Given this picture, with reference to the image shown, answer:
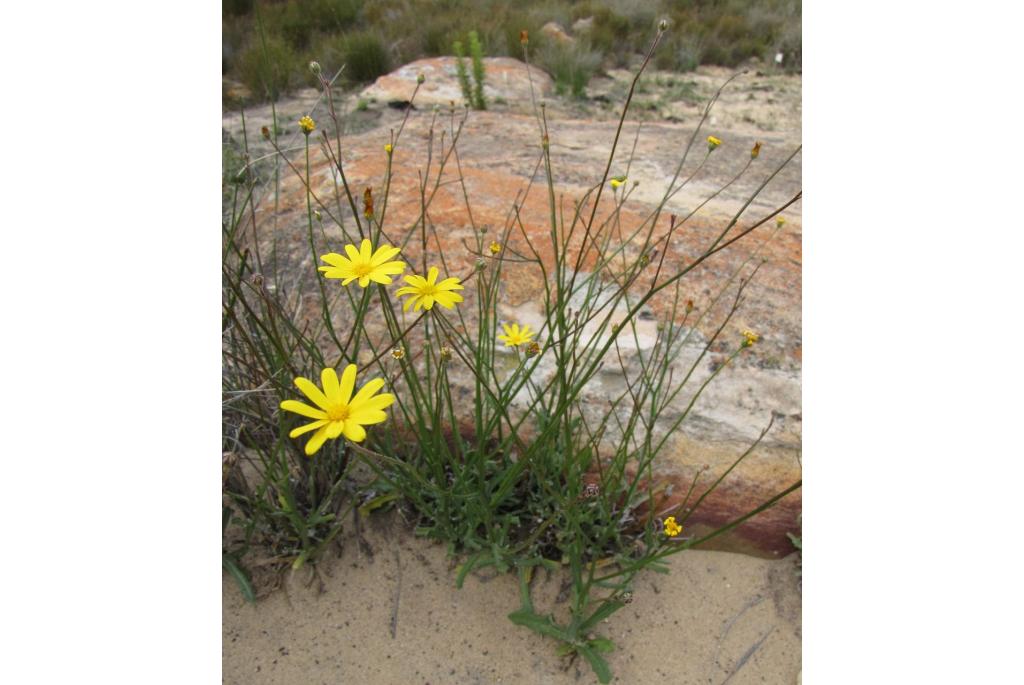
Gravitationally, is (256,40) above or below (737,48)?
above

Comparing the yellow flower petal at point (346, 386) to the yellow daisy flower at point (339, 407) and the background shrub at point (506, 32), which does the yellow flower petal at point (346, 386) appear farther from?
the background shrub at point (506, 32)

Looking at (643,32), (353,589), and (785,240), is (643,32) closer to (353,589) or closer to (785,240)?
(785,240)

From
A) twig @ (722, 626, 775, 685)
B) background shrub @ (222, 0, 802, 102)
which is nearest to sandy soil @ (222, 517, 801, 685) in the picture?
twig @ (722, 626, 775, 685)

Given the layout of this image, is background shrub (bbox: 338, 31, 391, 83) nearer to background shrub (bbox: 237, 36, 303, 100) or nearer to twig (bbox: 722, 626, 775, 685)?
background shrub (bbox: 237, 36, 303, 100)

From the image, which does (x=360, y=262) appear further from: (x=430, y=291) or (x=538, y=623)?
(x=538, y=623)

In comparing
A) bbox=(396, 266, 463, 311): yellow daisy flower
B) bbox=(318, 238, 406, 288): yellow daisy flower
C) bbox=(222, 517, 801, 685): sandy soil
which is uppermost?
bbox=(318, 238, 406, 288): yellow daisy flower

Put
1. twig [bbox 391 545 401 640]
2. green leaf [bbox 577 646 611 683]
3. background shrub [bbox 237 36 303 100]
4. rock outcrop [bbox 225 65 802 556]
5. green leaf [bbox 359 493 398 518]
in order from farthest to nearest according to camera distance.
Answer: background shrub [bbox 237 36 303 100]
rock outcrop [bbox 225 65 802 556]
green leaf [bbox 359 493 398 518]
twig [bbox 391 545 401 640]
green leaf [bbox 577 646 611 683]
